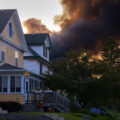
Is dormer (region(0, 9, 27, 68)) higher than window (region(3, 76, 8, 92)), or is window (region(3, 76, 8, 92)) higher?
dormer (region(0, 9, 27, 68))

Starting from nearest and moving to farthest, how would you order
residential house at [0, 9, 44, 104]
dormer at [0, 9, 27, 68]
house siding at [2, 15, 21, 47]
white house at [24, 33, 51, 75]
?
residential house at [0, 9, 44, 104]
dormer at [0, 9, 27, 68]
house siding at [2, 15, 21, 47]
white house at [24, 33, 51, 75]

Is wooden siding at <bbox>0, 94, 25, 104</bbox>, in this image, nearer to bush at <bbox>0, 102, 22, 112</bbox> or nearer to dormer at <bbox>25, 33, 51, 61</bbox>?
bush at <bbox>0, 102, 22, 112</bbox>

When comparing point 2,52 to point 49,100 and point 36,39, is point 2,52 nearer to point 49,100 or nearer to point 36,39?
point 49,100

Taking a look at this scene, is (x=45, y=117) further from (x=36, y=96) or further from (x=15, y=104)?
(x=36, y=96)

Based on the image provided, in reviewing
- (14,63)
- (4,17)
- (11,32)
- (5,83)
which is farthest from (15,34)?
(5,83)

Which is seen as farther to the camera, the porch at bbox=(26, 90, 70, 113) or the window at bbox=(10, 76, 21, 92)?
the window at bbox=(10, 76, 21, 92)

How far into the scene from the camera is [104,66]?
3322cm

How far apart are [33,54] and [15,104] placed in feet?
47.6

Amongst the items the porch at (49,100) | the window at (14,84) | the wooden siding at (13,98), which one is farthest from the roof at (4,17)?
the porch at (49,100)

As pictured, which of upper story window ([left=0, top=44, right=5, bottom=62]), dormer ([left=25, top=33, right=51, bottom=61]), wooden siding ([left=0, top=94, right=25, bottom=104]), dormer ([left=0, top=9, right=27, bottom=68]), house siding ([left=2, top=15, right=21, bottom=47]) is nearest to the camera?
wooden siding ([left=0, top=94, right=25, bottom=104])

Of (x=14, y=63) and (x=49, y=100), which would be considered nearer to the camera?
(x=49, y=100)

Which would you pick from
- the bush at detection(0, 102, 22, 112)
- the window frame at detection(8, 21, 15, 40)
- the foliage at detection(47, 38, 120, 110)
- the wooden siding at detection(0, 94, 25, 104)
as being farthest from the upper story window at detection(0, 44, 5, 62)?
the bush at detection(0, 102, 22, 112)

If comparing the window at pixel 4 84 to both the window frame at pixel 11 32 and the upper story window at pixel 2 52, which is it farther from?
the window frame at pixel 11 32

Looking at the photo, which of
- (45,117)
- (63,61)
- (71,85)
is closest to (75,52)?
(63,61)
